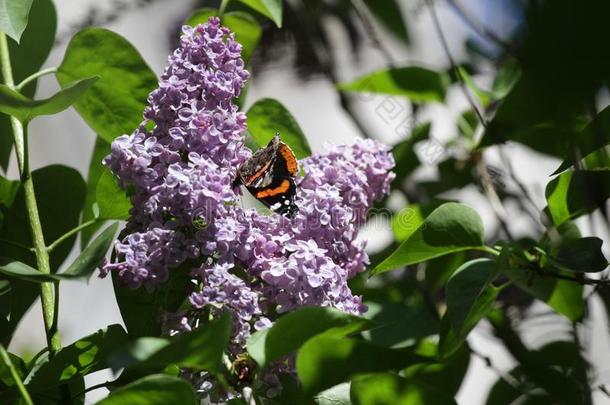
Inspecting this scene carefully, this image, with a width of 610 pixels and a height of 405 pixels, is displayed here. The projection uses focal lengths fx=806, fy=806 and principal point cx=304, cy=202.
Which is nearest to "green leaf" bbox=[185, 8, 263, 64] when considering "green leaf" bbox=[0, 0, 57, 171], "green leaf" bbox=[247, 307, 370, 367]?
"green leaf" bbox=[0, 0, 57, 171]

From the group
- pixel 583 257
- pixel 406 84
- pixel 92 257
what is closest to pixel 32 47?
pixel 92 257

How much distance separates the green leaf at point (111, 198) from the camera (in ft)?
2.38

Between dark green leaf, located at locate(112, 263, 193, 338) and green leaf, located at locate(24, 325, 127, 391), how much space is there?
0.02 meters

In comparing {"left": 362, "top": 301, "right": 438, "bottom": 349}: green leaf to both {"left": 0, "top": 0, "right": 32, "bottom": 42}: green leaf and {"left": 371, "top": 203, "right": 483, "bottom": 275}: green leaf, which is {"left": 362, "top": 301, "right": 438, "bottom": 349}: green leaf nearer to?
{"left": 371, "top": 203, "right": 483, "bottom": 275}: green leaf

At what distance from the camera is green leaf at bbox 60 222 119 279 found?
0.54m

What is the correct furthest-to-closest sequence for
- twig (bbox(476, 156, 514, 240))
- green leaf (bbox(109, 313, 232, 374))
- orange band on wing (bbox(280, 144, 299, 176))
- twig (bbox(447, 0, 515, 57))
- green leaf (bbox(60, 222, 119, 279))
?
twig (bbox(476, 156, 514, 240)) → orange band on wing (bbox(280, 144, 299, 176)) → green leaf (bbox(60, 222, 119, 279)) → green leaf (bbox(109, 313, 232, 374)) → twig (bbox(447, 0, 515, 57))

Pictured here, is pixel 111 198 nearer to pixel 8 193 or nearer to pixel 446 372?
pixel 8 193

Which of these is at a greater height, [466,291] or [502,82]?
[502,82]

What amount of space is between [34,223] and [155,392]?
0.94 feet

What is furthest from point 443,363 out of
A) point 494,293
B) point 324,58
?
point 324,58

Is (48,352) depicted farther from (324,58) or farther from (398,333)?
(324,58)

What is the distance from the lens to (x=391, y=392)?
506mm

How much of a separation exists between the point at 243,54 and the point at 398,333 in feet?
1.05

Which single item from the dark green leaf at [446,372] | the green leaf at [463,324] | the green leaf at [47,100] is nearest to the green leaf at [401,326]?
the dark green leaf at [446,372]
